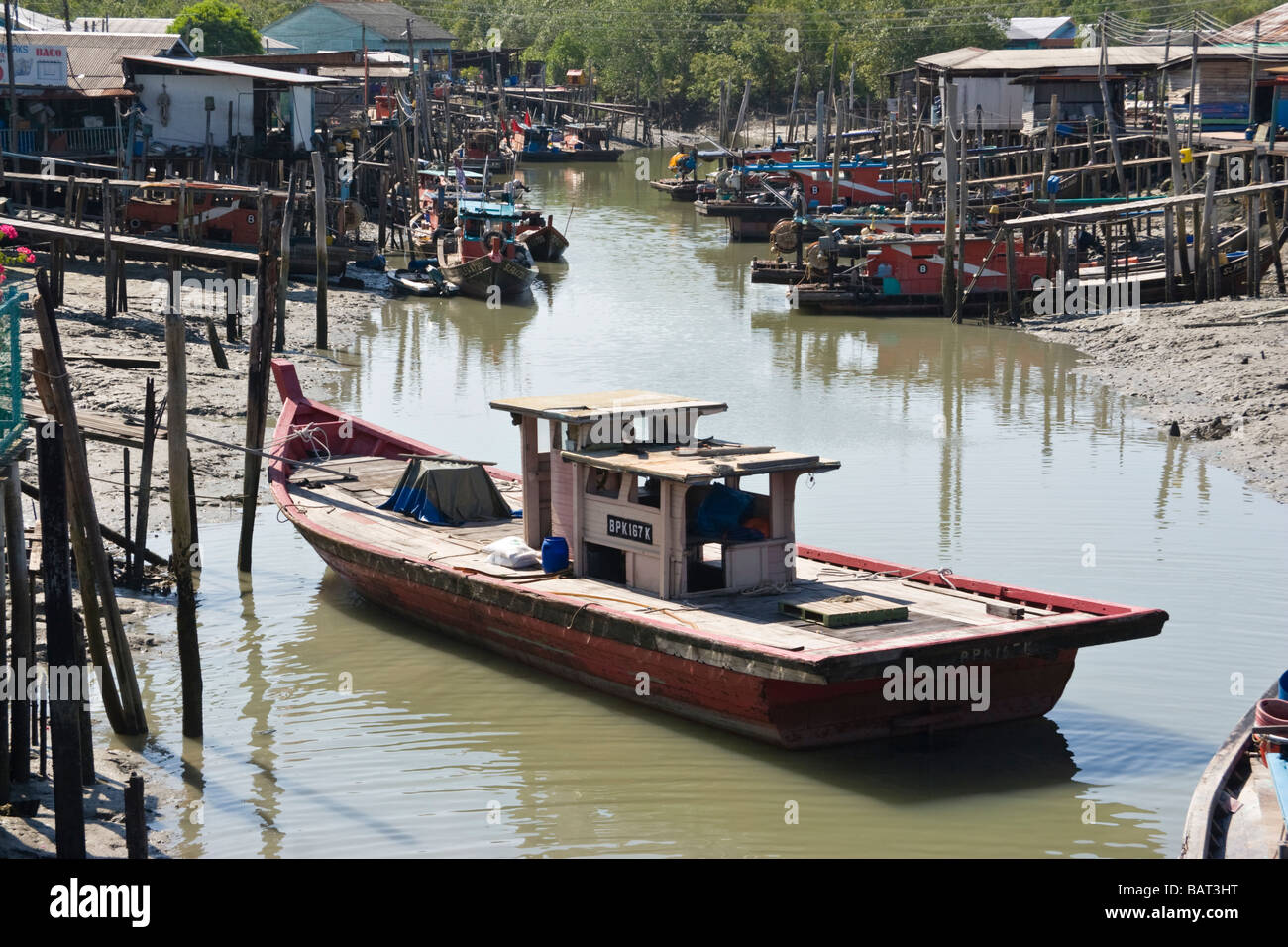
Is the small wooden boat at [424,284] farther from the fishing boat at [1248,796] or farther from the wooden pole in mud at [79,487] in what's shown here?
the fishing boat at [1248,796]

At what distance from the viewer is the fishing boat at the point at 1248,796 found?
9531 mm

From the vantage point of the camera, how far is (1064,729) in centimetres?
1374

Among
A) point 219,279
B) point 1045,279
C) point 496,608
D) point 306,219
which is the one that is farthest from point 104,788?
point 306,219

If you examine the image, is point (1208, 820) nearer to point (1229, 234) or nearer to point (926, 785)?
point (926, 785)

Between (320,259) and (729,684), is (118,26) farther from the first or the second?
(729,684)

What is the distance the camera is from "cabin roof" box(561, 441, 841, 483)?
13570mm

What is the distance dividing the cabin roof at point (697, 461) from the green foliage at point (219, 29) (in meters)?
55.7

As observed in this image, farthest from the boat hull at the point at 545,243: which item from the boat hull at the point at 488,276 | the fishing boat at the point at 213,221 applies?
the fishing boat at the point at 213,221

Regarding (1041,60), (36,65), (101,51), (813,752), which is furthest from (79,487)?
(1041,60)

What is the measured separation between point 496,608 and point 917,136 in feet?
140

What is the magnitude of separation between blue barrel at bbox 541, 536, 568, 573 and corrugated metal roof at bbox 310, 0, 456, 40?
232ft

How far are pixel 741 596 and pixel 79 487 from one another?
5.80m

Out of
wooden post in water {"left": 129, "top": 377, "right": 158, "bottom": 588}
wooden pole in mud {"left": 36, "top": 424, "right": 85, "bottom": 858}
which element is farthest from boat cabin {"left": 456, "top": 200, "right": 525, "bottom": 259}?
wooden pole in mud {"left": 36, "top": 424, "right": 85, "bottom": 858}
